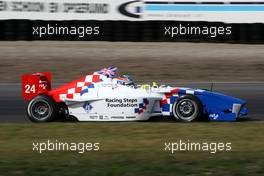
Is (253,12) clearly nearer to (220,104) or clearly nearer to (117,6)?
(117,6)

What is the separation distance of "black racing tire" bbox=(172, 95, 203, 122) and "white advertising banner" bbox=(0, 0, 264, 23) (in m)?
12.5

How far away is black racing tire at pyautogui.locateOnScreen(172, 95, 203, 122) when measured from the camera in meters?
11.8

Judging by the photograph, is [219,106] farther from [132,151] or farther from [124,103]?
[132,151]

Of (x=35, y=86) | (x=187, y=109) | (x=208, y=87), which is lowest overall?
(x=187, y=109)

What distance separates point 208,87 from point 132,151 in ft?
26.5

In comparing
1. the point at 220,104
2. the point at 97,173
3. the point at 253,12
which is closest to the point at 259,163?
the point at 97,173

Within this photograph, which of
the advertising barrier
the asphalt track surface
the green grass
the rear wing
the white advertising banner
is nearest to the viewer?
the green grass

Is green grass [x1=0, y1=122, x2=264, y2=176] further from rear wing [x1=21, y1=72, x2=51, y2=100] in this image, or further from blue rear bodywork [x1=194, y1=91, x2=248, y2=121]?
rear wing [x1=21, y1=72, x2=51, y2=100]

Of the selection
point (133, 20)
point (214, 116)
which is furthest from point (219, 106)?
point (133, 20)

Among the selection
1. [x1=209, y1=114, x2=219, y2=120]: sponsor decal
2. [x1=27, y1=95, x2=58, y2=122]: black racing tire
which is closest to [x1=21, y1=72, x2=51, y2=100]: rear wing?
[x1=27, y1=95, x2=58, y2=122]: black racing tire

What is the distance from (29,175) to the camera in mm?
7652

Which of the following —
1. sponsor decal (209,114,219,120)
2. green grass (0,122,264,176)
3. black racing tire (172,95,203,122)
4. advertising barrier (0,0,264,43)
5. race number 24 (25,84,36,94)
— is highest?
advertising barrier (0,0,264,43)

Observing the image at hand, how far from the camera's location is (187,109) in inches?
473

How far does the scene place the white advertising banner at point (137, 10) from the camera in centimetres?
2444
